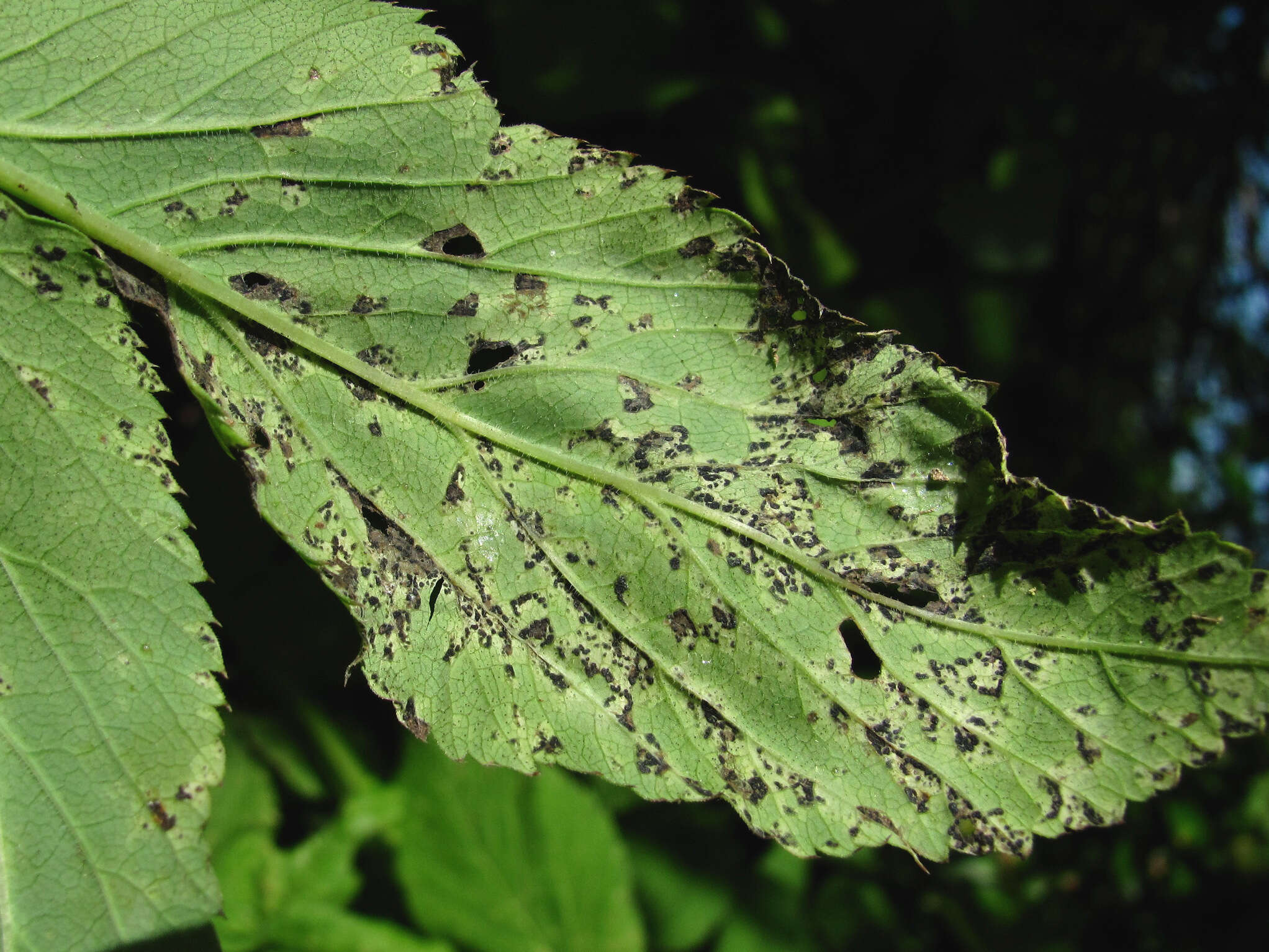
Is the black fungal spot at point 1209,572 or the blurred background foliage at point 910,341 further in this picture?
the blurred background foliage at point 910,341

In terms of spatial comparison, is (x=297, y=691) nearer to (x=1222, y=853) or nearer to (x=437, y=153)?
(x=437, y=153)

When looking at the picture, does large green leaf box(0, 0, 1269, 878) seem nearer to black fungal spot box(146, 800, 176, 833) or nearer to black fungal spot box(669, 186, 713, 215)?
black fungal spot box(669, 186, 713, 215)

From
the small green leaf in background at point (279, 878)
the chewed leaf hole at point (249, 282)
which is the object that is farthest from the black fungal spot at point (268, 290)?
the small green leaf in background at point (279, 878)

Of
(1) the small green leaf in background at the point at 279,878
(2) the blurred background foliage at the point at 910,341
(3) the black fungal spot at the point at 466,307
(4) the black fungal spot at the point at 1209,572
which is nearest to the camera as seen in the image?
(4) the black fungal spot at the point at 1209,572

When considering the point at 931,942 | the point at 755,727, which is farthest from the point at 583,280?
the point at 931,942

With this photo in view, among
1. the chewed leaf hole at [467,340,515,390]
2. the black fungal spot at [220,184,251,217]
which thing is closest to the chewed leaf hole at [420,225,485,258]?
the chewed leaf hole at [467,340,515,390]

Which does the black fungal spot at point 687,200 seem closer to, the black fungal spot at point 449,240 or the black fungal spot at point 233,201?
the black fungal spot at point 449,240
